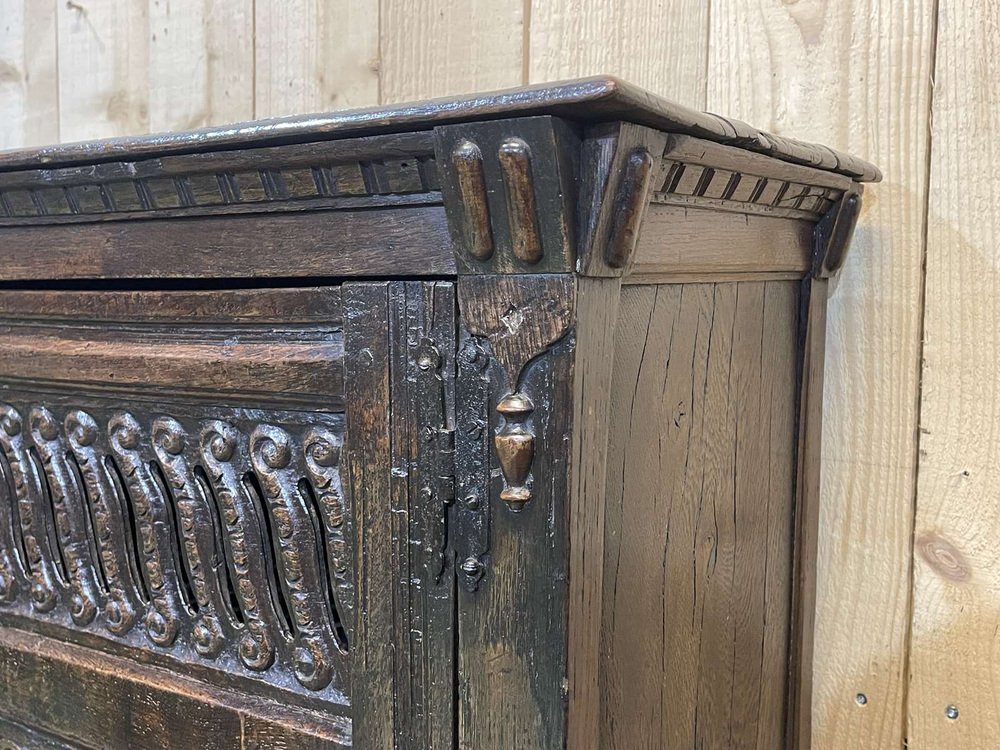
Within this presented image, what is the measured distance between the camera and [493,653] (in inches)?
25.6

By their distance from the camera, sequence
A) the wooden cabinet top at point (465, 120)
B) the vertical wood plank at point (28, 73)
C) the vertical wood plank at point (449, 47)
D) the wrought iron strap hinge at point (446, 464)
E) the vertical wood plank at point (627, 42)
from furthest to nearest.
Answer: the vertical wood plank at point (28, 73) → the vertical wood plank at point (449, 47) → the vertical wood plank at point (627, 42) → the wrought iron strap hinge at point (446, 464) → the wooden cabinet top at point (465, 120)

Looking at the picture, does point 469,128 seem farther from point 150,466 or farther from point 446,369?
point 150,466

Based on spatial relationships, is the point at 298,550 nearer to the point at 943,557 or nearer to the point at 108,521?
the point at 108,521

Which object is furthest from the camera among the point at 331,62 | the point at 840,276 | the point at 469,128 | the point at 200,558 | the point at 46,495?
the point at 331,62

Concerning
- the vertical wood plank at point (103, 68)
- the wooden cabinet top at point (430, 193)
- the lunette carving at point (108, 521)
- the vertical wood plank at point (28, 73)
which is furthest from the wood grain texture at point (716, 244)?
the vertical wood plank at point (28, 73)

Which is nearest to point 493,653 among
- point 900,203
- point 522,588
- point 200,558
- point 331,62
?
point 522,588

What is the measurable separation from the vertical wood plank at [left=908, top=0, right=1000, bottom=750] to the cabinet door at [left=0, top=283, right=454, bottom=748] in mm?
598

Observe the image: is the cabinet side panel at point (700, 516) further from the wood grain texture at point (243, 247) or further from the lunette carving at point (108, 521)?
the lunette carving at point (108, 521)

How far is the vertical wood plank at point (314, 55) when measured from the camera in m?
1.33

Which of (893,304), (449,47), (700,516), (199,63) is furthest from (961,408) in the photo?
(199,63)

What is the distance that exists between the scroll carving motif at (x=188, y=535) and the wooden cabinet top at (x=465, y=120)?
21cm

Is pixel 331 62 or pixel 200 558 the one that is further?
pixel 331 62

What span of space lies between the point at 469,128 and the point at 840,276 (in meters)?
0.60

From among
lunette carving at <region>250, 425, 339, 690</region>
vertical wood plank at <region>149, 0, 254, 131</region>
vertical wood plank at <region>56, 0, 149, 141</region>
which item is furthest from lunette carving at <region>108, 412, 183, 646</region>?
vertical wood plank at <region>56, 0, 149, 141</region>
